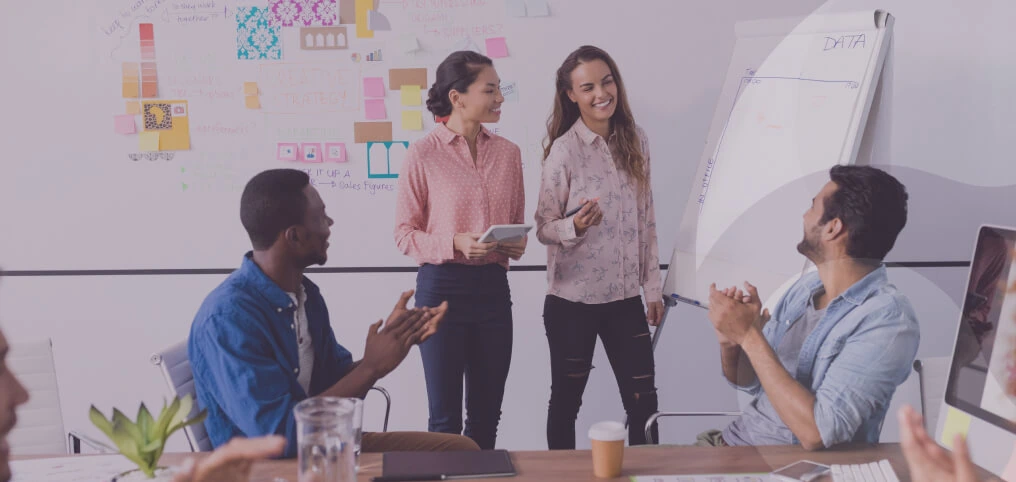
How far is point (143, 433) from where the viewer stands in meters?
1.21

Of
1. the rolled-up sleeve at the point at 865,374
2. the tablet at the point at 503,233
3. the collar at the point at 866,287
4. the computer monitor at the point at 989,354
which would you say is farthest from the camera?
the tablet at the point at 503,233

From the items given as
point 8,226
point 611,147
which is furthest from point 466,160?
point 8,226

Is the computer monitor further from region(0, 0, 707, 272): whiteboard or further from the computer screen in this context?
region(0, 0, 707, 272): whiteboard

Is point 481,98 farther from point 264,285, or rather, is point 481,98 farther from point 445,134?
point 264,285

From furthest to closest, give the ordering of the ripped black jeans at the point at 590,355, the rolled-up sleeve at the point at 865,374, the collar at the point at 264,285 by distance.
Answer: the ripped black jeans at the point at 590,355 < the collar at the point at 264,285 < the rolled-up sleeve at the point at 865,374

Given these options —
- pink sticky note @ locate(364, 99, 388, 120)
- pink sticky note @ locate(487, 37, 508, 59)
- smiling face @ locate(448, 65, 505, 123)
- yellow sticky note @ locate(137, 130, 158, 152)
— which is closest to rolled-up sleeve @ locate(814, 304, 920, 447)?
smiling face @ locate(448, 65, 505, 123)

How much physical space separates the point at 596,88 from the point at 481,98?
379 mm

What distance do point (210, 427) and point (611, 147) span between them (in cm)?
164

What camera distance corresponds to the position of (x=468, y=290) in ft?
9.02

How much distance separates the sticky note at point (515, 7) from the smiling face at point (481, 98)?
72 centimetres

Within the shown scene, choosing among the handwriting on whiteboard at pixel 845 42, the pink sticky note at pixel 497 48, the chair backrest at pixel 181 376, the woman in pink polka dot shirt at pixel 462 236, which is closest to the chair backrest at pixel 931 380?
the handwriting on whiteboard at pixel 845 42

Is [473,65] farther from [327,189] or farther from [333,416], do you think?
[333,416]

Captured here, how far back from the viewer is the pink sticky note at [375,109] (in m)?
3.53

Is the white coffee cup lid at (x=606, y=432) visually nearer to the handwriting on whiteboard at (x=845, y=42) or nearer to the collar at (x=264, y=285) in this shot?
the collar at (x=264, y=285)
